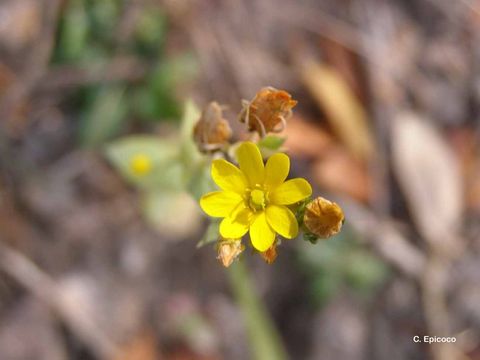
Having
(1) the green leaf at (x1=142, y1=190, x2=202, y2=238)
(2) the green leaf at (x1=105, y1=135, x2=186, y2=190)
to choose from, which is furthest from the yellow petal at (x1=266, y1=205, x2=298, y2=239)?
(1) the green leaf at (x1=142, y1=190, x2=202, y2=238)

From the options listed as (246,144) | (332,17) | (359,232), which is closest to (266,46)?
(332,17)

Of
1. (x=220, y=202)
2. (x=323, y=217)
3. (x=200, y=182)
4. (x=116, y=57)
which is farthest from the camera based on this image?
(x=116, y=57)

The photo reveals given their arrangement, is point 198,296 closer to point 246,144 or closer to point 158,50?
point 158,50

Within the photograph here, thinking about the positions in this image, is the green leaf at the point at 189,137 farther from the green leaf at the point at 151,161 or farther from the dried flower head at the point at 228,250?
the dried flower head at the point at 228,250

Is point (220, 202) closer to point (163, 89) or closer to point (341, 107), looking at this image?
point (163, 89)

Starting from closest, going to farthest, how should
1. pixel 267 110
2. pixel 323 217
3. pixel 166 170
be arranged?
pixel 323 217, pixel 267 110, pixel 166 170

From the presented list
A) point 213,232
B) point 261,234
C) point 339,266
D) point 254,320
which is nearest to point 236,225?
point 261,234
